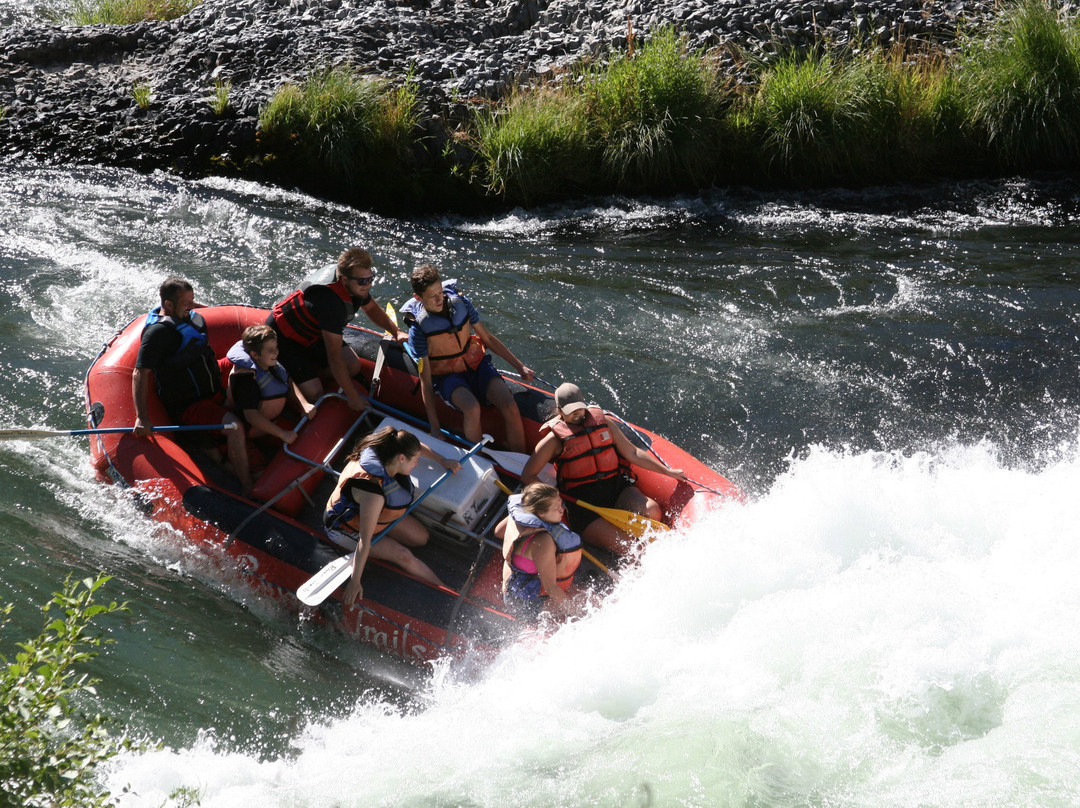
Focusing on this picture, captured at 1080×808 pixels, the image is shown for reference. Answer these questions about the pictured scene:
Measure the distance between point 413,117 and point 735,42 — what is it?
3518 mm

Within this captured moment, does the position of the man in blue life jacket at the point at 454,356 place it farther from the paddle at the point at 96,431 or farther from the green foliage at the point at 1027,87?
the green foliage at the point at 1027,87

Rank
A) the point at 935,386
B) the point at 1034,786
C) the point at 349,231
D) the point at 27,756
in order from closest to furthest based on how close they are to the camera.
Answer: the point at 27,756 → the point at 1034,786 → the point at 935,386 → the point at 349,231

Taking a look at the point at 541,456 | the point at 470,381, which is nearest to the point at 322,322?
the point at 470,381

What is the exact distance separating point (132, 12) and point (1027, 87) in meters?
10.5

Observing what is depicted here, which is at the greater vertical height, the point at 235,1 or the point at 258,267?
the point at 235,1

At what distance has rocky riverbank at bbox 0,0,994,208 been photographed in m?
9.89

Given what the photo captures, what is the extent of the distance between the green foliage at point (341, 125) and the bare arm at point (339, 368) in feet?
14.9

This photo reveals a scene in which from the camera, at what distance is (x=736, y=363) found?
6.98 metres

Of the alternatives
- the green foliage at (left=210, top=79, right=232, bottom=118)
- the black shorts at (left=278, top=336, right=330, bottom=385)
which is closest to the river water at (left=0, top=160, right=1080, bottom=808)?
the black shorts at (left=278, top=336, right=330, bottom=385)

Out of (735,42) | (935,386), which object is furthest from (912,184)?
(935,386)

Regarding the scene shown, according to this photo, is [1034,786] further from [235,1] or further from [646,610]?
[235,1]

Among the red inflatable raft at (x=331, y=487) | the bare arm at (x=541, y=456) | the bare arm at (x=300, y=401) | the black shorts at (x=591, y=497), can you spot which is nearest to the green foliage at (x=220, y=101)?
the red inflatable raft at (x=331, y=487)

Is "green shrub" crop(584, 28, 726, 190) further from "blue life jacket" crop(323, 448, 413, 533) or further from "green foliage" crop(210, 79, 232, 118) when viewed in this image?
"blue life jacket" crop(323, 448, 413, 533)

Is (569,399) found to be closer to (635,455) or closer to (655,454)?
(635,455)
